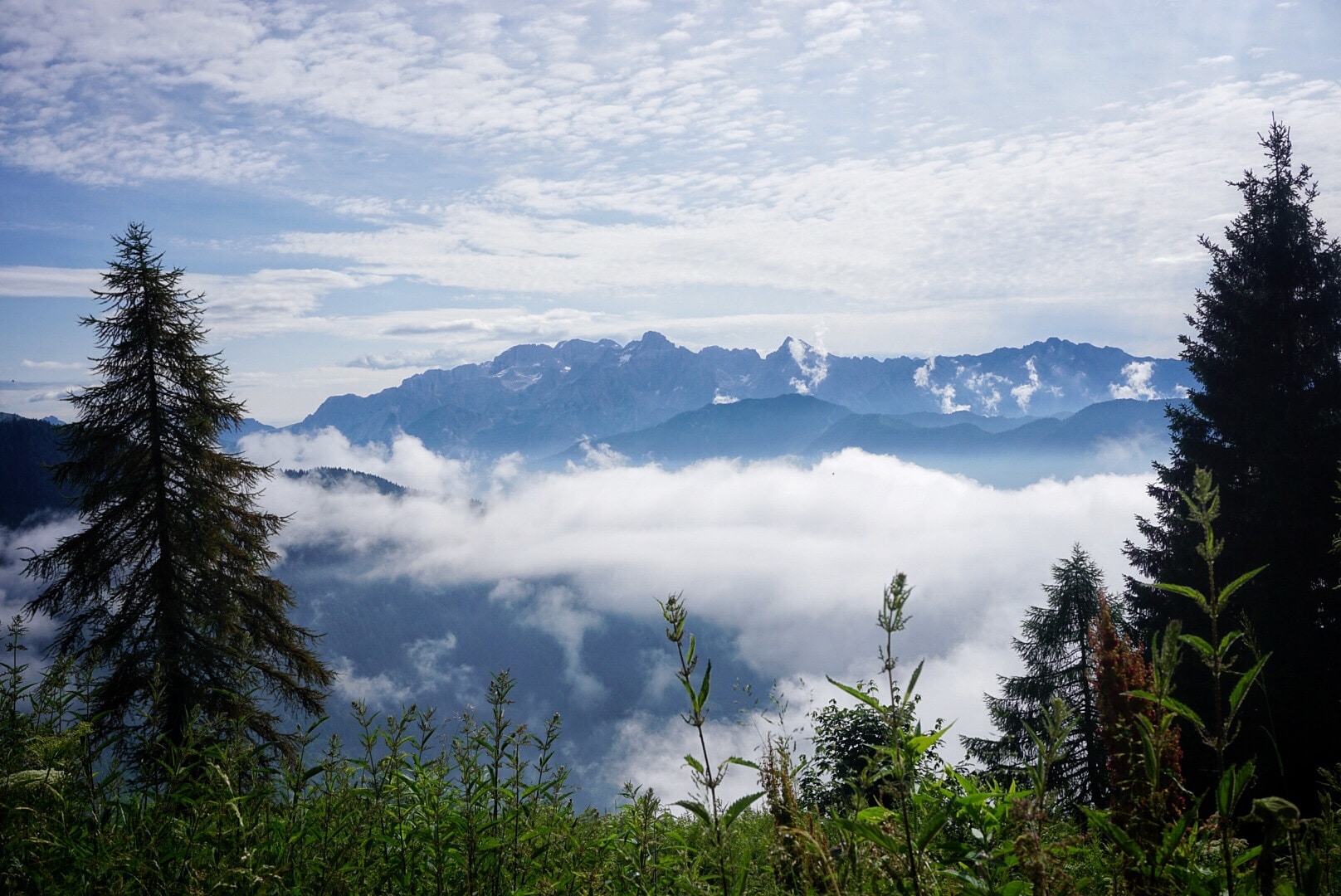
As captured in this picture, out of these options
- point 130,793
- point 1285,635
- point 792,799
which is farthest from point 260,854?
point 1285,635

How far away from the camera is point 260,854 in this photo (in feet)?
6.45

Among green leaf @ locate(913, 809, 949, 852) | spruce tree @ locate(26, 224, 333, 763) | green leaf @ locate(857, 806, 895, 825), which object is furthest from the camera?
spruce tree @ locate(26, 224, 333, 763)

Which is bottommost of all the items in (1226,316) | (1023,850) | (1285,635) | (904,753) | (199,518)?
(1285,635)

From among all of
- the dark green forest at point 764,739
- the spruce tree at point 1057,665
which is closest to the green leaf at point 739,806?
the dark green forest at point 764,739

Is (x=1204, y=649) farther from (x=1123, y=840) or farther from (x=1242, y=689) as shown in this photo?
(x=1123, y=840)

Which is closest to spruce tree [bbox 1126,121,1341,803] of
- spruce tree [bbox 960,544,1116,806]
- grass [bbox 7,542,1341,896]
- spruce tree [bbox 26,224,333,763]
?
spruce tree [bbox 960,544,1116,806]

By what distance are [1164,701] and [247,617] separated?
20161 mm

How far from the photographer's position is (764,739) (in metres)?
2.17

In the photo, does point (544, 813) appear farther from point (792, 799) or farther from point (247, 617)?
point (247, 617)

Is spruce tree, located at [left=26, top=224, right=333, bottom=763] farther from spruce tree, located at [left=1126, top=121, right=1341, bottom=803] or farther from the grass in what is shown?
spruce tree, located at [left=1126, top=121, right=1341, bottom=803]

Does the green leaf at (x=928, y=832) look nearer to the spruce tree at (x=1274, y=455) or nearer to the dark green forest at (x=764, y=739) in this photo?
the dark green forest at (x=764, y=739)

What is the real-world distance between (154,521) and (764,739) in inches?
723

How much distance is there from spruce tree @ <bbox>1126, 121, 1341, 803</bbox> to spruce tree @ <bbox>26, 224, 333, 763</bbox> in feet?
70.1

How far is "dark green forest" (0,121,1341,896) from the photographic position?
1.37 m
